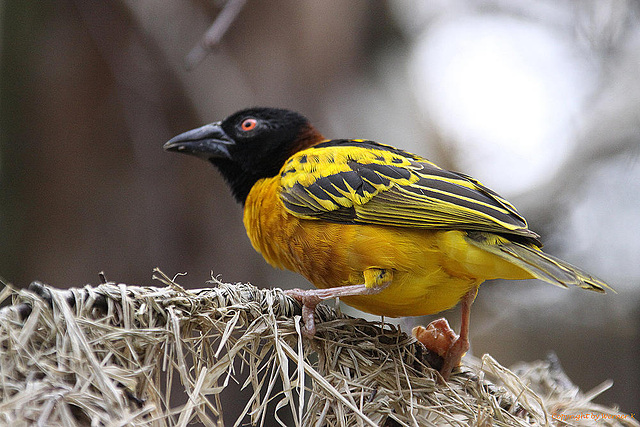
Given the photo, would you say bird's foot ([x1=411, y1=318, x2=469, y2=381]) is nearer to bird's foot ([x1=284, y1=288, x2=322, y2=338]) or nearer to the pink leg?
the pink leg

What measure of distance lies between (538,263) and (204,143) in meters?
2.18

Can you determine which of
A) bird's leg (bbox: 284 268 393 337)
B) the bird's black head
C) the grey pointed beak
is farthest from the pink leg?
the grey pointed beak

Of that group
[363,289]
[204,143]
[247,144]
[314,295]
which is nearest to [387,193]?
[363,289]

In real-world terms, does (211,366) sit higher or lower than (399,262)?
lower

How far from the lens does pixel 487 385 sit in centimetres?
237

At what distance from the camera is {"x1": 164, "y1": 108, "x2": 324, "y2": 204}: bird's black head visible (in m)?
3.46

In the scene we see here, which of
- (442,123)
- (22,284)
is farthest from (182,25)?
(442,123)

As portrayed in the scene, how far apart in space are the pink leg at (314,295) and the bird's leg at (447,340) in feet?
1.18

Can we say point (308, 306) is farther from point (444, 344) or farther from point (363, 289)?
point (444, 344)

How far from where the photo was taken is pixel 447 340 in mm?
2535

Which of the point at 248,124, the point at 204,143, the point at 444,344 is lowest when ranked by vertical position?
the point at 444,344

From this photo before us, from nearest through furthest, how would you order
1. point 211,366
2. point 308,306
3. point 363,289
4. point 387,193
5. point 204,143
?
1. point 211,366
2. point 308,306
3. point 363,289
4. point 387,193
5. point 204,143

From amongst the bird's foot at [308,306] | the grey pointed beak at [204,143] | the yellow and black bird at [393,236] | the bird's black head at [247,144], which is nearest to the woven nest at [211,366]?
the bird's foot at [308,306]

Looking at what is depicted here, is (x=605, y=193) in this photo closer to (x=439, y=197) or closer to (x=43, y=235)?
(x=439, y=197)
